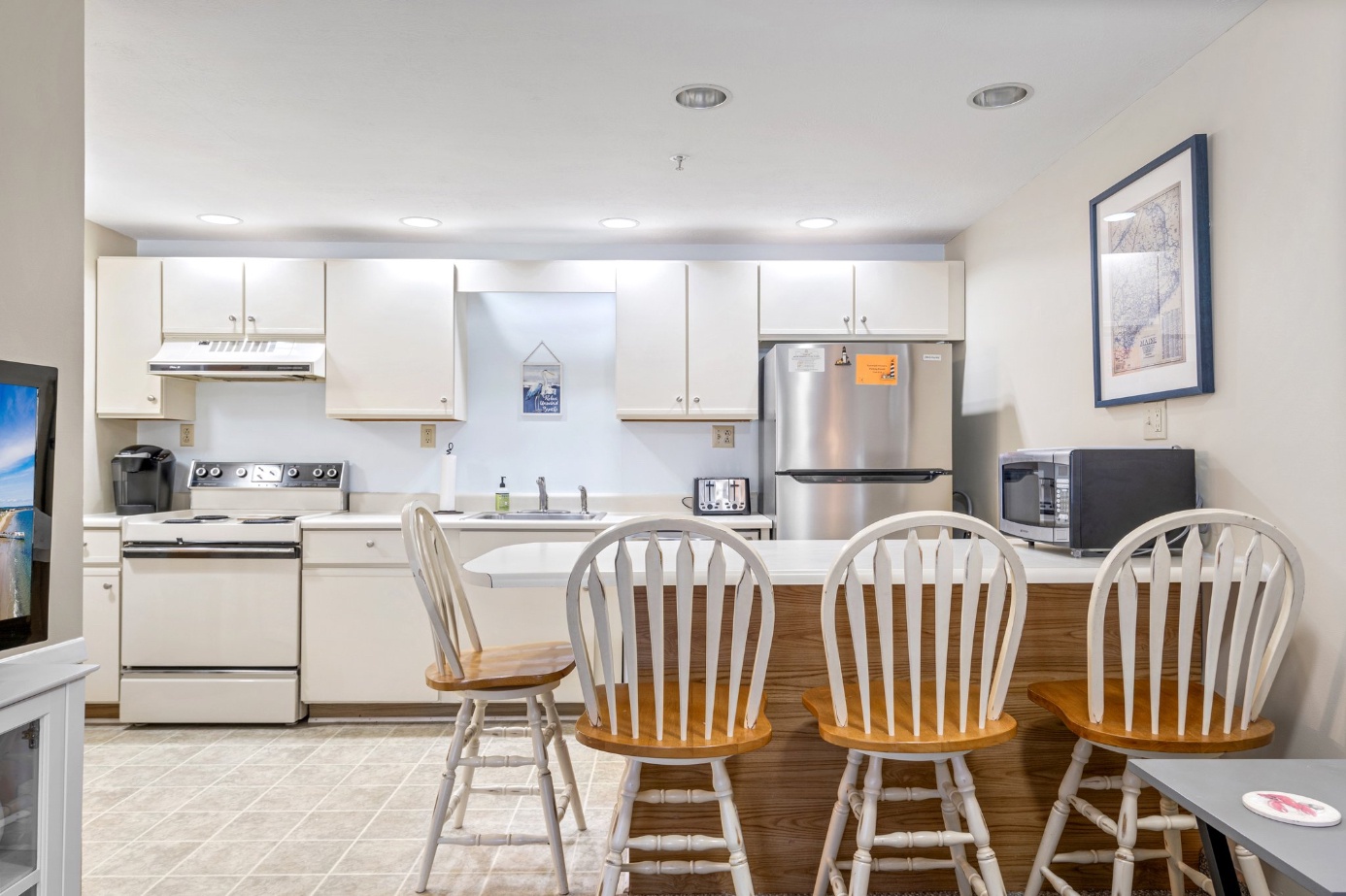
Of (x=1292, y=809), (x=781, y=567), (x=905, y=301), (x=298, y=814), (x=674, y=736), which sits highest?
(x=905, y=301)

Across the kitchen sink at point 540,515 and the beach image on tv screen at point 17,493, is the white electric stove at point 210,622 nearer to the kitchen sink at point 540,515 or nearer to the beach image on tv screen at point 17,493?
the kitchen sink at point 540,515

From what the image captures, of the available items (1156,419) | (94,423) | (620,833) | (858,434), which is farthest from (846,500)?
(94,423)

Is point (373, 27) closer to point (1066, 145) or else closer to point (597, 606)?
point (597, 606)

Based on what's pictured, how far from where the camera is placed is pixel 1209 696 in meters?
1.60

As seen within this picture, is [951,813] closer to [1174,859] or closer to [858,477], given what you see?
[1174,859]

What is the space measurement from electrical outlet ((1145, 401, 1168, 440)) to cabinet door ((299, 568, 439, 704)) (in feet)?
9.18

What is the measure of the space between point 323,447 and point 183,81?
2.04m

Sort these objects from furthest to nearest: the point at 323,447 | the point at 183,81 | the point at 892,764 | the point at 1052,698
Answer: the point at 323,447 → the point at 183,81 → the point at 892,764 → the point at 1052,698

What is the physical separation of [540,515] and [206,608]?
1448 mm

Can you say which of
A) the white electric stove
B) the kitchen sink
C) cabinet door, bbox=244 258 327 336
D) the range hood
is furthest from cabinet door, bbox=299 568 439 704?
cabinet door, bbox=244 258 327 336

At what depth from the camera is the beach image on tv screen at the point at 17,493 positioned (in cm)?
153

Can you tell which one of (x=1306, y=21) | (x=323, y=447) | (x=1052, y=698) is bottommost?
(x=1052, y=698)

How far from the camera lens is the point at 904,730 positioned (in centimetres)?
160

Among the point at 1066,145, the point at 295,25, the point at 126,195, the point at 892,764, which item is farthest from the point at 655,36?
the point at 126,195
